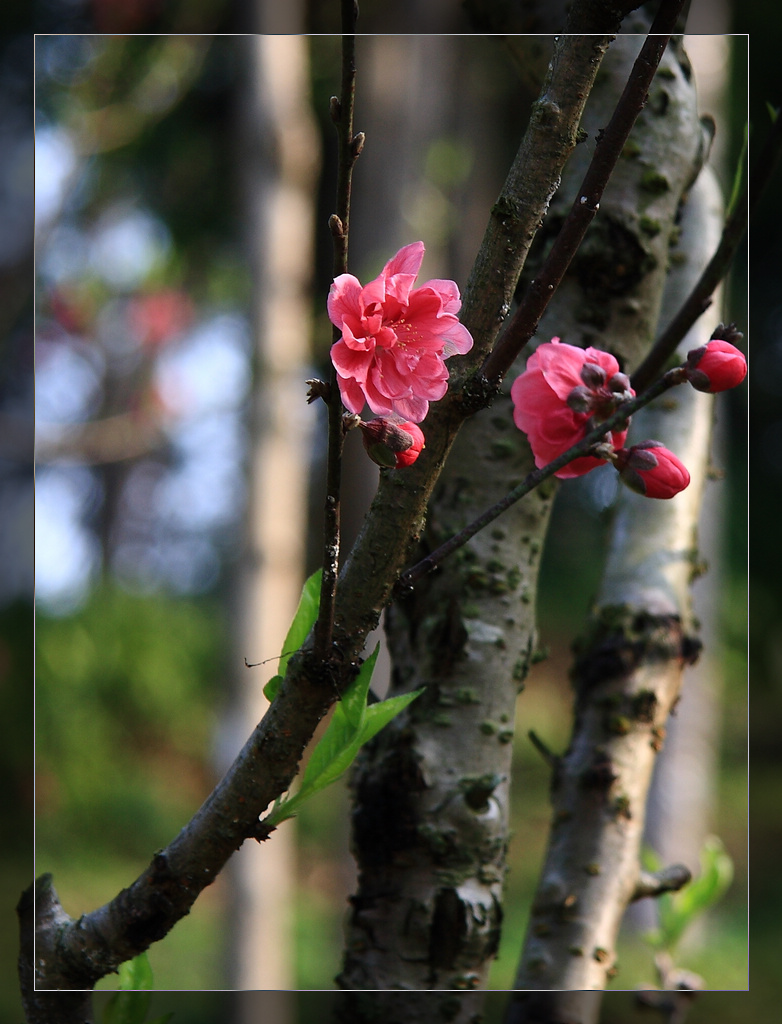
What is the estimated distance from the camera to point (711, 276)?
1.15 feet

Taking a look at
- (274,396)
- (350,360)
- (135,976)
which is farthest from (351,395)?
(274,396)

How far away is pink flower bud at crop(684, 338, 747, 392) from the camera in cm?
26

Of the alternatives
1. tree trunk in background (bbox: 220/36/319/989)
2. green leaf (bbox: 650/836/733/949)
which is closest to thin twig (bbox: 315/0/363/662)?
green leaf (bbox: 650/836/733/949)

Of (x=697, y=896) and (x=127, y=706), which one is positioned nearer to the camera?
(x=697, y=896)

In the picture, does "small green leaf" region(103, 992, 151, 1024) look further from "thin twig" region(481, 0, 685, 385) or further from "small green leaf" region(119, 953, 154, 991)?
"thin twig" region(481, 0, 685, 385)

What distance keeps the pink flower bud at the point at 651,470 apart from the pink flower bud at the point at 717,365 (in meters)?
0.02

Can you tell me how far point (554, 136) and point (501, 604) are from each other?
A: 192 millimetres

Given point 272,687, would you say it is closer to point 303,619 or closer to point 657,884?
point 303,619

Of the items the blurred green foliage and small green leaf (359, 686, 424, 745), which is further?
the blurred green foliage

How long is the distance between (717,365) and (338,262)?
12cm

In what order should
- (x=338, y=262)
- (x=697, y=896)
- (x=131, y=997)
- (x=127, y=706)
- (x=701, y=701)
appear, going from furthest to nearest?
(x=127, y=706) → (x=701, y=701) → (x=697, y=896) → (x=131, y=997) → (x=338, y=262)

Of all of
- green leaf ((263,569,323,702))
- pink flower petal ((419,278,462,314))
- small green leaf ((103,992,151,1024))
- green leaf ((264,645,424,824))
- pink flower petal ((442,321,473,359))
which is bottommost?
small green leaf ((103,992,151,1024))

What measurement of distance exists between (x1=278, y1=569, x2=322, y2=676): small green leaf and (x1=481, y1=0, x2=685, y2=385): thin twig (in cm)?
10

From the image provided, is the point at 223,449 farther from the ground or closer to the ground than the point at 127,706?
farther from the ground
